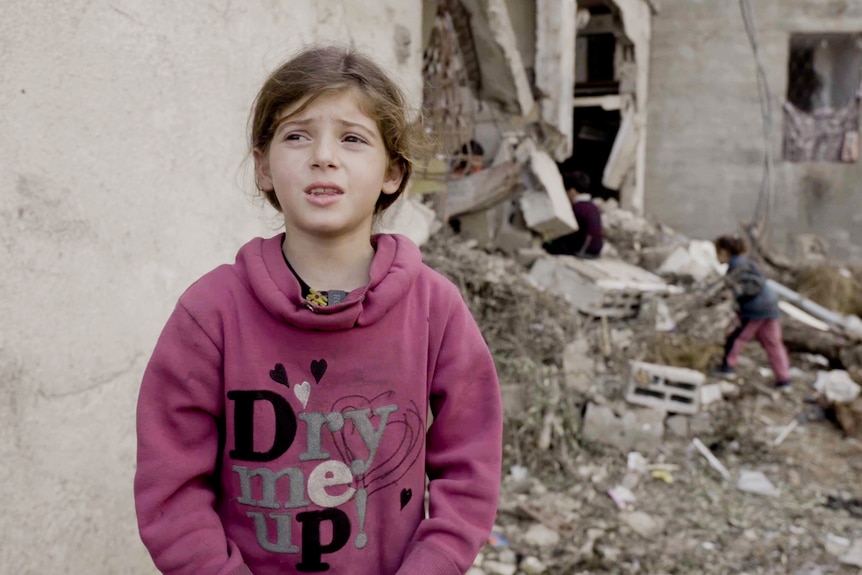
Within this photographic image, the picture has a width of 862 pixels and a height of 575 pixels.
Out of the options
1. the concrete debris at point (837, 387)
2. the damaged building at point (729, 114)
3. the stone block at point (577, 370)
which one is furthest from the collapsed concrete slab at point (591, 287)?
the damaged building at point (729, 114)

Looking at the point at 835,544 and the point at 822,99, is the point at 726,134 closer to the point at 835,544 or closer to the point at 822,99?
the point at 822,99

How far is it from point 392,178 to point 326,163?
20cm

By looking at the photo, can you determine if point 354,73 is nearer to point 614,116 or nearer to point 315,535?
point 315,535

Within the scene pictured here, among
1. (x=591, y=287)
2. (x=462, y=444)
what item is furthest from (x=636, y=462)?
(x=462, y=444)

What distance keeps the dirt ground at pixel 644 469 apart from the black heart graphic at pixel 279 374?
7.19ft

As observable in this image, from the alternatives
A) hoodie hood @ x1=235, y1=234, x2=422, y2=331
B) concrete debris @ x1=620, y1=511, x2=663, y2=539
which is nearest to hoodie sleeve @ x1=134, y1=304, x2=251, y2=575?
hoodie hood @ x1=235, y1=234, x2=422, y2=331

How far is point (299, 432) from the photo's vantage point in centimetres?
112

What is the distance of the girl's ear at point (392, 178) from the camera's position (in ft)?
4.18

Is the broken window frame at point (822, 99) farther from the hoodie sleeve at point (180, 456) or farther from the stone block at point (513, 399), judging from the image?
the hoodie sleeve at point (180, 456)

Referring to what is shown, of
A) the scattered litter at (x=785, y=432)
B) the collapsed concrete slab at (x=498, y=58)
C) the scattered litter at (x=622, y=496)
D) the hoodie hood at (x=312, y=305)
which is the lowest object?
the scattered litter at (x=785, y=432)

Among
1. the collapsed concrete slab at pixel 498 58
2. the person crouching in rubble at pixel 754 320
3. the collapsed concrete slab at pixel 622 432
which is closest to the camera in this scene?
the collapsed concrete slab at pixel 622 432

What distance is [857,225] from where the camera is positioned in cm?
1064

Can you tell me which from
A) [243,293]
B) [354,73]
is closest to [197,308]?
[243,293]

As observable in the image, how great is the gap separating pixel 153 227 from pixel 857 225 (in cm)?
1097
